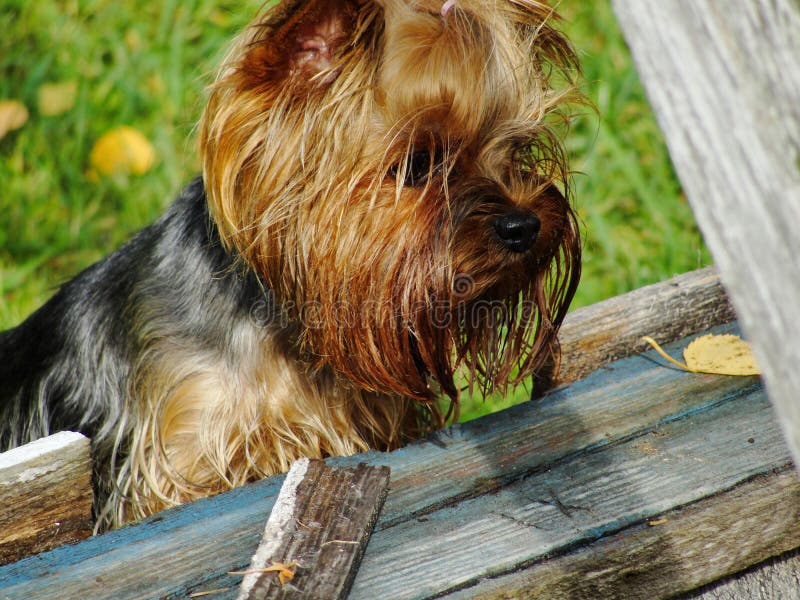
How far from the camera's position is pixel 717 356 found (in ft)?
8.05

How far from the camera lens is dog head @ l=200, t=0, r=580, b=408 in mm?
2256

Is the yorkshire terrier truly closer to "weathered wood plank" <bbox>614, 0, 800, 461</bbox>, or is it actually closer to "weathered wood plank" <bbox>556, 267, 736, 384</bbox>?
"weathered wood plank" <bbox>556, 267, 736, 384</bbox>

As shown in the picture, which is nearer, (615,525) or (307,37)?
(615,525)

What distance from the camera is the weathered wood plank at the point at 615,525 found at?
175 cm

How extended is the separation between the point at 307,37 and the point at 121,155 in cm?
276

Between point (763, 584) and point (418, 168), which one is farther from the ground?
point (418, 168)

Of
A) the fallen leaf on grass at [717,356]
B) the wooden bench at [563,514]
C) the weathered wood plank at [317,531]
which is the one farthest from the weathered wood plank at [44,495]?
the fallen leaf on grass at [717,356]

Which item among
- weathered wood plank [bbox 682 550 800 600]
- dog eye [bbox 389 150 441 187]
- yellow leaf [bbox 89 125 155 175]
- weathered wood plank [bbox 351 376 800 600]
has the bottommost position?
weathered wood plank [bbox 682 550 800 600]

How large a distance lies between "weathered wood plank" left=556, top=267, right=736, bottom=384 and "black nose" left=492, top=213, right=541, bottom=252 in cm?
39

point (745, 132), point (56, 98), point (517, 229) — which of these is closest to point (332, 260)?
point (517, 229)

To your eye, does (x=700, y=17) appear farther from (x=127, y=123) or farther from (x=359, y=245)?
(x=127, y=123)

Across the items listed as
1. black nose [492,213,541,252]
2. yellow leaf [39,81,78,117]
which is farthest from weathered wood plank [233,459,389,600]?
yellow leaf [39,81,78,117]

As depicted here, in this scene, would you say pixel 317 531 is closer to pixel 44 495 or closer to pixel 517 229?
pixel 44 495

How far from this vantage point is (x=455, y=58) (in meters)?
2.30
